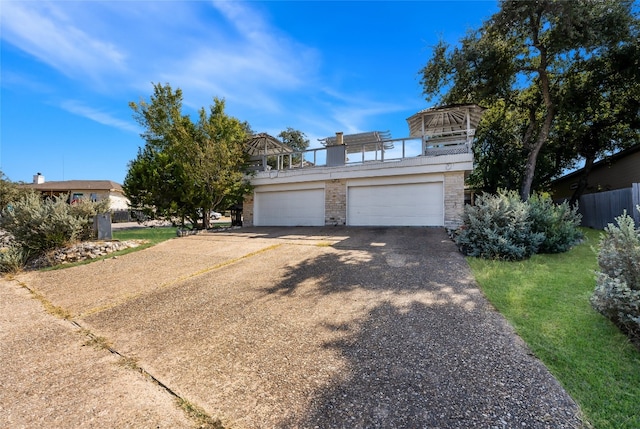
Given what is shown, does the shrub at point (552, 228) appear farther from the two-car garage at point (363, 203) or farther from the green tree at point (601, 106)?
the green tree at point (601, 106)

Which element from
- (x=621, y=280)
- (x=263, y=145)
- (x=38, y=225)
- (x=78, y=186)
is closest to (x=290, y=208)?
(x=263, y=145)

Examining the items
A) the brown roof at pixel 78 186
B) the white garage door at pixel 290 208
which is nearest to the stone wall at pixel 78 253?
the white garage door at pixel 290 208

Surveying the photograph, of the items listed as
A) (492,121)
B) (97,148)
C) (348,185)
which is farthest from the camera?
(97,148)

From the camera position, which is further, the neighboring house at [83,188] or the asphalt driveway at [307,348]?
the neighboring house at [83,188]

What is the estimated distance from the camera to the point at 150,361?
3.12 meters

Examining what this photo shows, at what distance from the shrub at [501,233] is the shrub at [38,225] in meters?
11.2

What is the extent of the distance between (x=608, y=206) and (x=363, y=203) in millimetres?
9691

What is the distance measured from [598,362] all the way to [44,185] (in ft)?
147

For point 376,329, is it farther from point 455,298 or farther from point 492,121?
point 492,121

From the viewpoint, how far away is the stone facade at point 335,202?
13.3 meters

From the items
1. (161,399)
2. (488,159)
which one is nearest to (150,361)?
(161,399)

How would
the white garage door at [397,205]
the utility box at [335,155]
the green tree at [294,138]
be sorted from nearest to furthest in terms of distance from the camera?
the white garage door at [397,205], the utility box at [335,155], the green tree at [294,138]

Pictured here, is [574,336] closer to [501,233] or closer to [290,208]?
[501,233]

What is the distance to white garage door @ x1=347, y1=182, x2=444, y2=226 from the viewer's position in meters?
11.7
